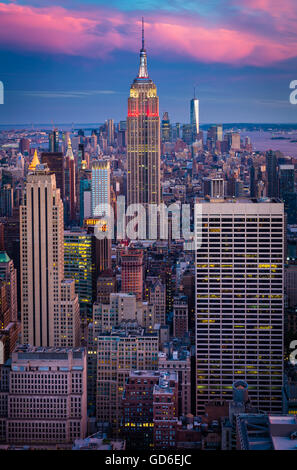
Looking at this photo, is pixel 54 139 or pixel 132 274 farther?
pixel 132 274

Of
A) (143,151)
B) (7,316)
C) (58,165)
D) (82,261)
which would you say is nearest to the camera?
(7,316)

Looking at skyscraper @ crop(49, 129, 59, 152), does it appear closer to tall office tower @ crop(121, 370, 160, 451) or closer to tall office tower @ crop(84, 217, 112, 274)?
tall office tower @ crop(84, 217, 112, 274)

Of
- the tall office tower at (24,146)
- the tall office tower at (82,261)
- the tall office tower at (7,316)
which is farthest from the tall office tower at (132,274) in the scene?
the tall office tower at (24,146)

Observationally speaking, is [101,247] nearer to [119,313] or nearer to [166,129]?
[119,313]

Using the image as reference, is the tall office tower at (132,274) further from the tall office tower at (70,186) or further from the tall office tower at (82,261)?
the tall office tower at (70,186)

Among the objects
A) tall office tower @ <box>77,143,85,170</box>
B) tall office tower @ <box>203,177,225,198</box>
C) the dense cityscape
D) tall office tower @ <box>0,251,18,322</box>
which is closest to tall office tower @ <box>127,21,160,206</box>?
tall office tower @ <box>77,143,85,170</box>

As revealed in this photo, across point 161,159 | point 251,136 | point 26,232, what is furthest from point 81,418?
point 161,159

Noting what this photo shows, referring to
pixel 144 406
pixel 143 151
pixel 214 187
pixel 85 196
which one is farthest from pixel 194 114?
pixel 143 151

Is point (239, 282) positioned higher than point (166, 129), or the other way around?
point (166, 129)

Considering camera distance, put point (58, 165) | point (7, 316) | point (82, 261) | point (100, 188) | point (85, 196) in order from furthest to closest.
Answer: point (100, 188) < point (85, 196) < point (58, 165) < point (82, 261) < point (7, 316)
